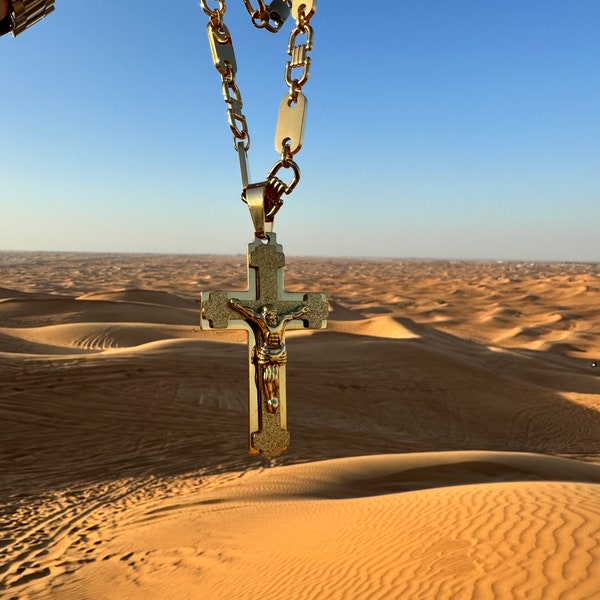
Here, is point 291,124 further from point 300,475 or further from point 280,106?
point 300,475

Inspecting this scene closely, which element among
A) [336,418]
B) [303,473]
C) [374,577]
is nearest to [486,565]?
[374,577]

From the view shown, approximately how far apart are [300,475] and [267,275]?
20.7 feet

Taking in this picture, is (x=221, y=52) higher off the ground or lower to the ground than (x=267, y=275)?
higher

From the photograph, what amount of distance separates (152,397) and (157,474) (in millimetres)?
3250

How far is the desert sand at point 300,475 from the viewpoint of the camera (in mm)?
4398

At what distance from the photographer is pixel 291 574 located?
15.3 feet

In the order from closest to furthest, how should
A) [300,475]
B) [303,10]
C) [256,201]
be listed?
1. [256,201]
2. [303,10]
3. [300,475]

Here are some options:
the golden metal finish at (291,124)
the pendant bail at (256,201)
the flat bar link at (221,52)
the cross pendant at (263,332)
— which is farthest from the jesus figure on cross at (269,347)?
the flat bar link at (221,52)

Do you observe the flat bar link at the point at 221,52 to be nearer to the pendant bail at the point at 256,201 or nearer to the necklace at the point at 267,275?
the necklace at the point at 267,275

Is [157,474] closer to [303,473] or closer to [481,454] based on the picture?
[303,473]

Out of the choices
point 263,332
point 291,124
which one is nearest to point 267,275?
point 263,332

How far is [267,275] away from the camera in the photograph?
291 centimetres

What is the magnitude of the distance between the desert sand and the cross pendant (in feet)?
6.12

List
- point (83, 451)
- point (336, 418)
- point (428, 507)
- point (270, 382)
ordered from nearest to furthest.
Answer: point (270, 382) < point (428, 507) < point (83, 451) < point (336, 418)
